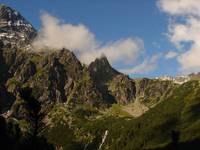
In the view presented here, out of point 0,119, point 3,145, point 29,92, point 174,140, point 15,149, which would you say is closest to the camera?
point 29,92

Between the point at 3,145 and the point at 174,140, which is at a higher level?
the point at 3,145

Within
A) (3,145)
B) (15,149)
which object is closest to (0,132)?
(3,145)

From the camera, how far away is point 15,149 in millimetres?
154750

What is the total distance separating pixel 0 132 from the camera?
4537 inches

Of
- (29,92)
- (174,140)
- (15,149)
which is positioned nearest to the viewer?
(29,92)

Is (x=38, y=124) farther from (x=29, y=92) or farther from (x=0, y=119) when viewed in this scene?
(x=0, y=119)

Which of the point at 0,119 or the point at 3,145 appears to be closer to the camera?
the point at 3,145

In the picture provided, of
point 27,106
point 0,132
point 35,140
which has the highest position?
point 0,132

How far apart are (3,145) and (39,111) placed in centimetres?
5322

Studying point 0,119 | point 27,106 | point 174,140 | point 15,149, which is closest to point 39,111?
point 27,106

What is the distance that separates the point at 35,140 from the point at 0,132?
55.8m

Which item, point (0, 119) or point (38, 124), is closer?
point (38, 124)

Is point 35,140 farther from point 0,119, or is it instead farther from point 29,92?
point 0,119

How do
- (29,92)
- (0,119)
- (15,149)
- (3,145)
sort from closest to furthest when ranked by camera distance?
(29,92) → (3,145) → (0,119) → (15,149)
